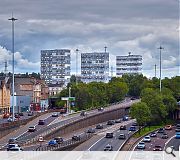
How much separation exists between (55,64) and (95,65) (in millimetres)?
3281

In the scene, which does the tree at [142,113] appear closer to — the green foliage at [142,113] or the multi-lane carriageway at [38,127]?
the green foliage at [142,113]

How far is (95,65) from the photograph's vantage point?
127ft

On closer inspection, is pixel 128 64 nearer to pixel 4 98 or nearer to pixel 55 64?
pixel 55 64

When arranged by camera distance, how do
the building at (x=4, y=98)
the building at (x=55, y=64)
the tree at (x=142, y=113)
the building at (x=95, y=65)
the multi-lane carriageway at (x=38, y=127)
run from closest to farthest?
the multi-lane carriageway at (x=38, y=127)
the tree at (x=142, y=113)
the building at (x=4, y=98)
the building at (x=55, y=64)
the building at (x=95, y=65)

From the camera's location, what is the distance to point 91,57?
39.2 meters

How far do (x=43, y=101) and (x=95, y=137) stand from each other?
9.70m

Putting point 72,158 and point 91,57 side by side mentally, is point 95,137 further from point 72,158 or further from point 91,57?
point 91,57

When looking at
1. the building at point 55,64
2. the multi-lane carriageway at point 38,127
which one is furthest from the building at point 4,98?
the building at point 55,64

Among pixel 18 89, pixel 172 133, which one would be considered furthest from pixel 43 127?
pixel 18 89

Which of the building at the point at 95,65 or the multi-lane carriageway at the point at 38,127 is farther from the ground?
the building at the point at 95,65

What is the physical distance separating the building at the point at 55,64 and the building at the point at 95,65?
2.27 m

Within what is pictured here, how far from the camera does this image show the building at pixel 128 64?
38.0 meters

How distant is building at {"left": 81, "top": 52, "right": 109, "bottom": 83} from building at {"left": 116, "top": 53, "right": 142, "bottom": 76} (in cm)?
92

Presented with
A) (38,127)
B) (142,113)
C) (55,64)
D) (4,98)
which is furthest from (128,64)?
(38,127)
